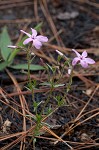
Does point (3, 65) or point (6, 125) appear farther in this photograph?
point (3, 65)

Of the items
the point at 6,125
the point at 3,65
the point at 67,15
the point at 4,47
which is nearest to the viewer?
the point at 6,125

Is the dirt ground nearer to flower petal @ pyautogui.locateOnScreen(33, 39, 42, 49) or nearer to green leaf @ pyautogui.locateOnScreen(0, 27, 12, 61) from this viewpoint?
green leaf @ pyautogui.locateOnScreen(0, 27, 12, 61)

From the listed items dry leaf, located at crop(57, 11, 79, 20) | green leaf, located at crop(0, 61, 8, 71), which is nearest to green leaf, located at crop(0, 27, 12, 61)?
green leaf, located at crop(0, 61, 8, 71)

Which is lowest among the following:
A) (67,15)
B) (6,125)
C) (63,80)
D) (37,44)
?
(6,125)

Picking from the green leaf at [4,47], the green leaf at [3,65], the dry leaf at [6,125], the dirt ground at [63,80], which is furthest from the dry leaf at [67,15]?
the dry leaf at [6,125]

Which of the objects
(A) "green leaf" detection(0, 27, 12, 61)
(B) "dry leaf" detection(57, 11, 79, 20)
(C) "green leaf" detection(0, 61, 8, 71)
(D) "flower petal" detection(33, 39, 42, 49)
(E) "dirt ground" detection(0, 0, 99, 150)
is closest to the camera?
(D) "flower petal" detection(33, 39, 42, 49)

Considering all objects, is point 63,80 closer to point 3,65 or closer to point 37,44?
point 3,65

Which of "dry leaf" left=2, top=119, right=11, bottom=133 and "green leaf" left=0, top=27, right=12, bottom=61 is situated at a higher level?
"green leaf" left=0, top=27, right=12, bottom=61

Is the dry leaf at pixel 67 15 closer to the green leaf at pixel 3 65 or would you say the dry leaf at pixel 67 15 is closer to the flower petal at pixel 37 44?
the green leaf at pixel 3 65

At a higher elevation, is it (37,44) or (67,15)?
(67,15)

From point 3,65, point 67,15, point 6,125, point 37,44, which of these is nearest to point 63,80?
point 3,65
